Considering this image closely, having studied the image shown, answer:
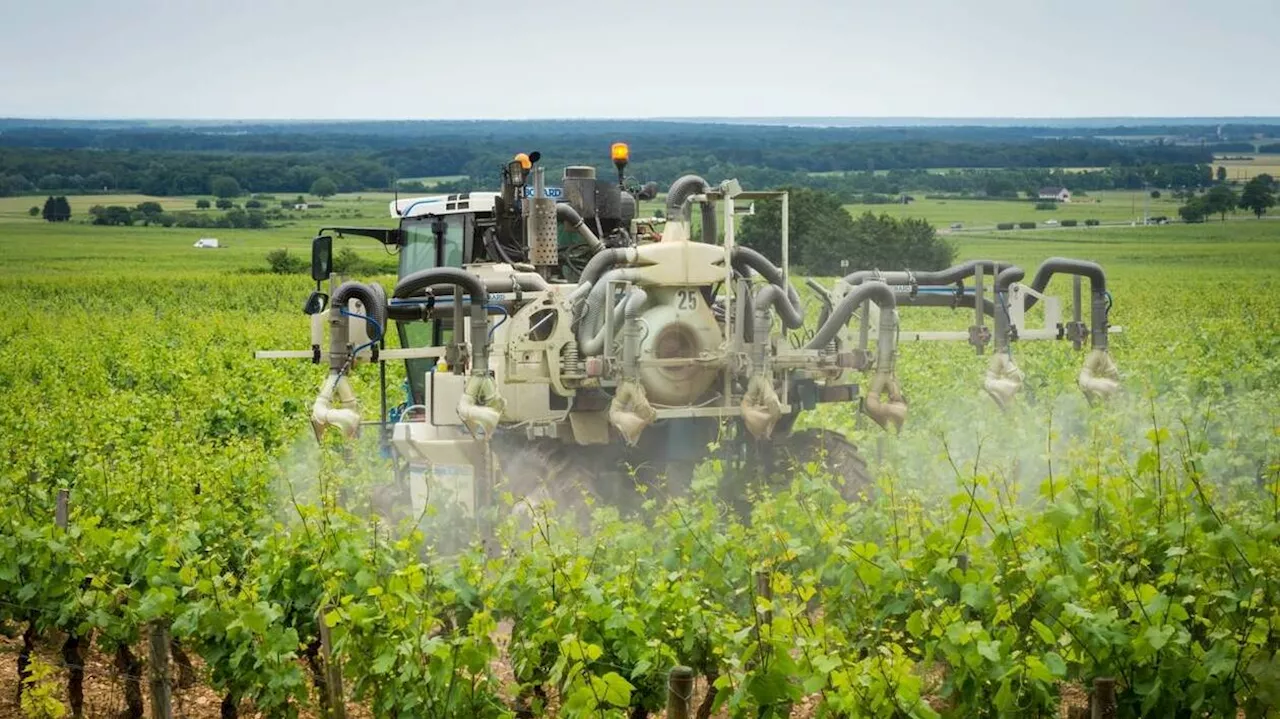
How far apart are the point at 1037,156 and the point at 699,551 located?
483 ft

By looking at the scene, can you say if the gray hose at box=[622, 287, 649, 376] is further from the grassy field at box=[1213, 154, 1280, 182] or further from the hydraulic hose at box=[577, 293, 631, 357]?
the grassy field at box=[1213, 154, 1280, 182]

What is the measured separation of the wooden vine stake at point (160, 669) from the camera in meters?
8.80

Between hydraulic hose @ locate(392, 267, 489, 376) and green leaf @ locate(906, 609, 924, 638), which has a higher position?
hydraulic hose @ locate(392, 267, 489, 376)

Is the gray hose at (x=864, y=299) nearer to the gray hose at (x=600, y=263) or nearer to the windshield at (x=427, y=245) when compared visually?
the gray hose at (x=600, y=263)

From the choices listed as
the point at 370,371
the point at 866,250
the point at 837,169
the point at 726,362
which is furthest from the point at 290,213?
the point at 726,362

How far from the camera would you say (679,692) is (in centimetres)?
730

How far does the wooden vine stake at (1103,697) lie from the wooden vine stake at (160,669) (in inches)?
174

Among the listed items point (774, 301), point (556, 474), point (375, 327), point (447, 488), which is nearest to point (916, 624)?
point (774, 301)

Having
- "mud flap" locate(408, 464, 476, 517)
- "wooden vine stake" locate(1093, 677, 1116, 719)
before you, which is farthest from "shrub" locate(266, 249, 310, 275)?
"wooden vine stake" locate(1093, 677, 1116, 719)

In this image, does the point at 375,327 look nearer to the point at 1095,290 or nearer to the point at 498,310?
the point at 498,310

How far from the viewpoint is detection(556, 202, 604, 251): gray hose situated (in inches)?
547

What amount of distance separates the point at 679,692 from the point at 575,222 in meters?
7.08

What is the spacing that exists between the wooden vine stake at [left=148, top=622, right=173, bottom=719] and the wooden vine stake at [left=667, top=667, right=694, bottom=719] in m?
2.81

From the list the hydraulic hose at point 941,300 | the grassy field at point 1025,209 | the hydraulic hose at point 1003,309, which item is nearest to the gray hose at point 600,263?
the hydraulic hose at point 941,300
